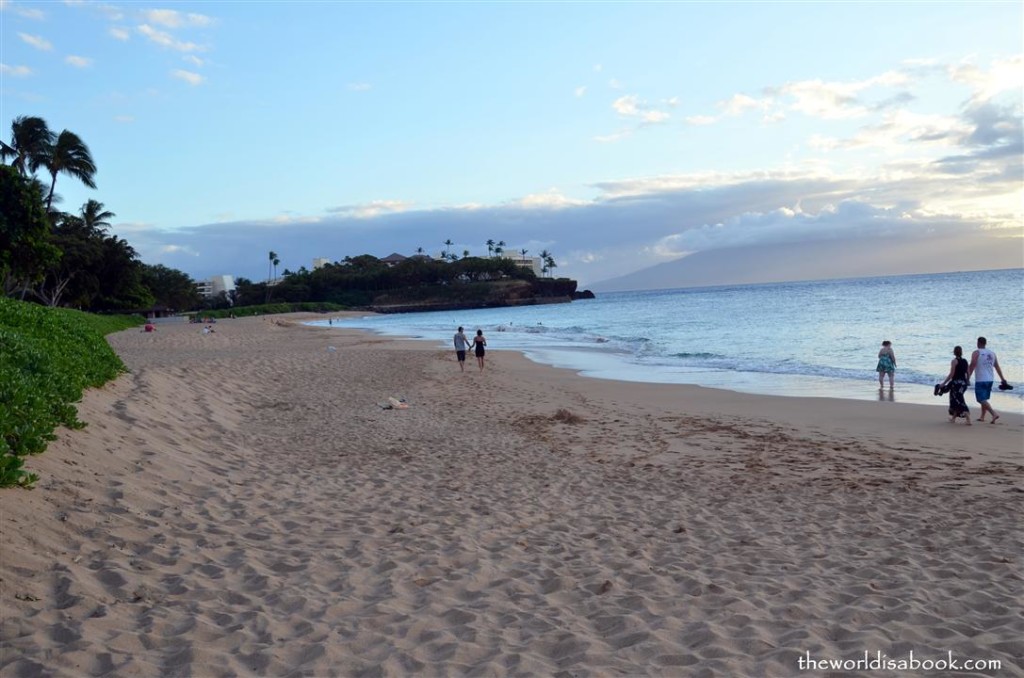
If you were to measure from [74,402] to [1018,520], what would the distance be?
9.09 m

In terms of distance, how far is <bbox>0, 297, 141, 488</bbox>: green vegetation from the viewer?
18.9 feet

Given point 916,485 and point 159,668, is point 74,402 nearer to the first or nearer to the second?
point 159,668

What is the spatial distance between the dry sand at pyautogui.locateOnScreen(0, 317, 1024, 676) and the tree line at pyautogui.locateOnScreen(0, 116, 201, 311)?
46.4 feet

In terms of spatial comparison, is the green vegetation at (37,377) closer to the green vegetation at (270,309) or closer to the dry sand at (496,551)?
the dry sand at (496,551)

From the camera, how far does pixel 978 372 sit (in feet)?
39.8

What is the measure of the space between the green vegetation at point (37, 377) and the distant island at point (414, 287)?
115 meters

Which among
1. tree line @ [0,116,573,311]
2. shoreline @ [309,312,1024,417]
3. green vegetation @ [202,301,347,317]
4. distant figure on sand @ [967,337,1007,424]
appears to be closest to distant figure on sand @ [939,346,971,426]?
distant figure on sand @ [967,337,1007,424]

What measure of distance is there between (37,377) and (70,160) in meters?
45.2

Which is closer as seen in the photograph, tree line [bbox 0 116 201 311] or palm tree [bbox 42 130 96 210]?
tree line [bbox 0 116 201 311]

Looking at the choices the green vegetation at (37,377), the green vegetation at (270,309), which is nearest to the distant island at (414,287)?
the green vegetation at (270,309)

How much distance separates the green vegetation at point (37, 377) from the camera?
18.9 feet

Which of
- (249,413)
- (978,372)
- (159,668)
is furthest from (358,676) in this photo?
(978,372)

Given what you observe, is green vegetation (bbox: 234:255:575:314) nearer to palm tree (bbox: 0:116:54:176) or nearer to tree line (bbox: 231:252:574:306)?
tree line (bbox: 231:252:574:306)

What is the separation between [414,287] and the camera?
141125 millimetres
